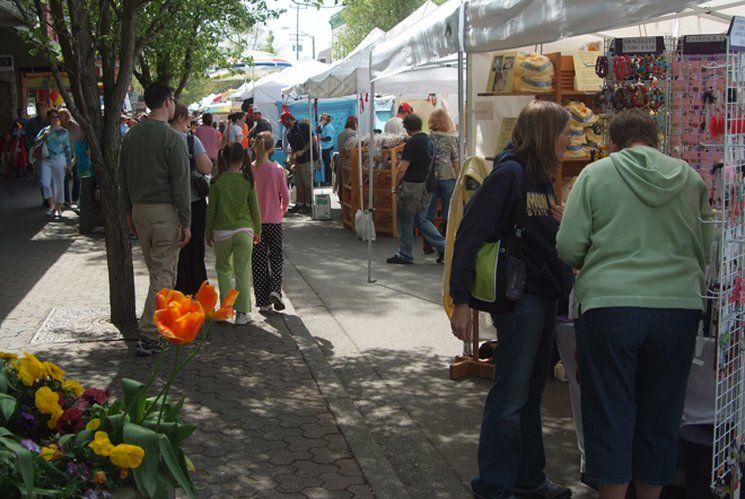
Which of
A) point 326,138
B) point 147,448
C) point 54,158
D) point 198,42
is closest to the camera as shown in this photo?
point 147,448

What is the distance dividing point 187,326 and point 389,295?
281 inches

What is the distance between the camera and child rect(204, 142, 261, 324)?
8.34 m

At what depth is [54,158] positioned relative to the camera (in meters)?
17.1

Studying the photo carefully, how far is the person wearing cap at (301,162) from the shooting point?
1847cm

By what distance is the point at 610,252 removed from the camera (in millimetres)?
3822

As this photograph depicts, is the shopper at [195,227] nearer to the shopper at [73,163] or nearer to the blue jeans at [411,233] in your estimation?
the blue jeans at [411,233]

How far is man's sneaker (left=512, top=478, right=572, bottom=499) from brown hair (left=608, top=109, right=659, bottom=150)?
166 centimetres

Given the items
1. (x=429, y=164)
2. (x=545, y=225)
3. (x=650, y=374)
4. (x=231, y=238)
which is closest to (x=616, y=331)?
(x=650, y=374)

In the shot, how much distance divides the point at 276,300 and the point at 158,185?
245cm

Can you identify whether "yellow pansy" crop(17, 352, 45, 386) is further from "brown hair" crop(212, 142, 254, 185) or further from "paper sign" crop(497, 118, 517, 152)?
"brown hair" crop(212, 142, 254, 185)

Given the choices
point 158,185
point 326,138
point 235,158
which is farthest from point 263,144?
point 326,138

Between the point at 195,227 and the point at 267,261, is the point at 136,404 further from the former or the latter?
the point at 267,261

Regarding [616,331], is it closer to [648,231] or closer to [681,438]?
[648,231]

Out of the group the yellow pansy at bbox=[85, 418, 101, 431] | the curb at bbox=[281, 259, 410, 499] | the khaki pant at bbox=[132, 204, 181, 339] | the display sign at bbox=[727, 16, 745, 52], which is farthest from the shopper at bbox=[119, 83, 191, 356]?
the display sign at bbox=[727, 16, 745, 52]
